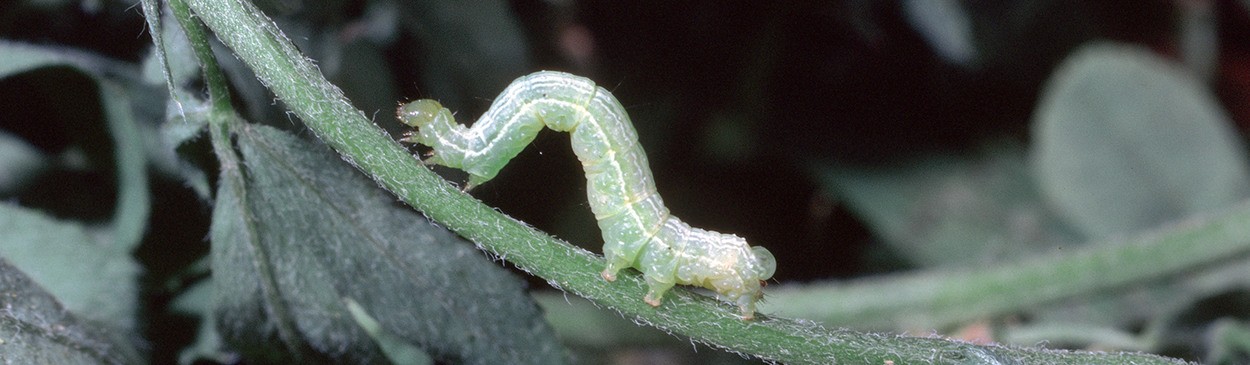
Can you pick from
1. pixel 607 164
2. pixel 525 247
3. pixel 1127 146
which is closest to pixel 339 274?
pixel 525 247

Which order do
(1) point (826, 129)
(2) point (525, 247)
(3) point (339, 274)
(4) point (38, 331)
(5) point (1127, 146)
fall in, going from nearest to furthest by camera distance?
(2) point (525, 247), (4) point (38, 331), (3) point (339, 274), (5) point (1127, 146), (1) point (826, 129)

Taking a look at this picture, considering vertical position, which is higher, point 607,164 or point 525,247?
point 607,164

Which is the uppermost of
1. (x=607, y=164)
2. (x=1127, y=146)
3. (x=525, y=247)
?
(x=1127, y=146)

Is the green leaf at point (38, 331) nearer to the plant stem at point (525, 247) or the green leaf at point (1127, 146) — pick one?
the plant stem at point (525, 247)

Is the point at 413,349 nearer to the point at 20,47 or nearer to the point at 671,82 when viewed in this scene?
the point at 20,47

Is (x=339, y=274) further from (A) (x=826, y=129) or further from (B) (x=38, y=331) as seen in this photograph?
(A) (x=826, y=129)

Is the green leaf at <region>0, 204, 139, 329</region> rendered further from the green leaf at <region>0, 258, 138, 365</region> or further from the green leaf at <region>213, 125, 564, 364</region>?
the green leaf at <region>213, 125, 564, 364</region>
